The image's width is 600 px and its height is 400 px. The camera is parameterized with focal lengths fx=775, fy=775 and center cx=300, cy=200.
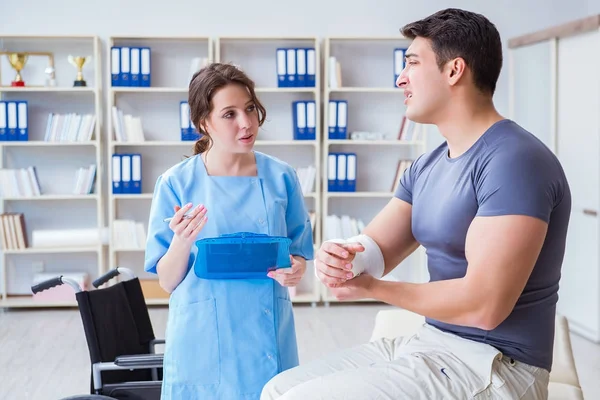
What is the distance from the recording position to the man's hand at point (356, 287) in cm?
152

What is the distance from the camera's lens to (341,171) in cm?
547

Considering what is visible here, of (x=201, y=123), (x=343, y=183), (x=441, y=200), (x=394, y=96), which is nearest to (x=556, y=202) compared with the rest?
(x=441, y=200)

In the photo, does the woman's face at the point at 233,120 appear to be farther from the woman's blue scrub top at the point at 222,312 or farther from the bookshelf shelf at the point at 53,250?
the bookshelf shelf at the point at 53,250

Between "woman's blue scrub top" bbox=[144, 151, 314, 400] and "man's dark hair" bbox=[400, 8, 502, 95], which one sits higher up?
"man's dark hair" bbox=[400, 8, 502, 95]

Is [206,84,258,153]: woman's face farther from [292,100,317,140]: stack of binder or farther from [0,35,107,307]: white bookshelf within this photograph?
[0,35,107,307]: white bookshelf

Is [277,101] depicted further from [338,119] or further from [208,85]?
[208,85]

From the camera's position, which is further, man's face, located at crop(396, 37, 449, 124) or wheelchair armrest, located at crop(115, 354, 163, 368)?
wheelchair armrest, located at crop(115, 354, 163, 368)

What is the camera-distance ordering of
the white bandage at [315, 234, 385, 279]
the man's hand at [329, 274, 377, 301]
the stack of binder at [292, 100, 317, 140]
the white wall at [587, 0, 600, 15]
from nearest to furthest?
the man's hand at [329, 274, 377, 301]
the white bandage at [315, 234, 385, 279]
the stack of binder at [292, 100, 317, 140]
the white wall at [587, 0, 600, 15]

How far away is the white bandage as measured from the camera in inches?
66.7

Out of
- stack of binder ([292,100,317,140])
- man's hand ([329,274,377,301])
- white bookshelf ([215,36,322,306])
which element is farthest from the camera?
white bookshelf ([215,36,322,306])

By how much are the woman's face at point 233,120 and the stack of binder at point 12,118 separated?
3571mm

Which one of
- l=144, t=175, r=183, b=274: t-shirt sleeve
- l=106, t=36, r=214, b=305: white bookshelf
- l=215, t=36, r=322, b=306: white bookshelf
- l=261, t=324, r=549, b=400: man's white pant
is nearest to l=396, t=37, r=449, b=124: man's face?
l=261, t=324, r=549, b=400: man's white pant

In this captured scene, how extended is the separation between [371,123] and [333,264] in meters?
4.30

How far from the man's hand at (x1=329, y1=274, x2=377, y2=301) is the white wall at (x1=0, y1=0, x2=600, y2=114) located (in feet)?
14.1
